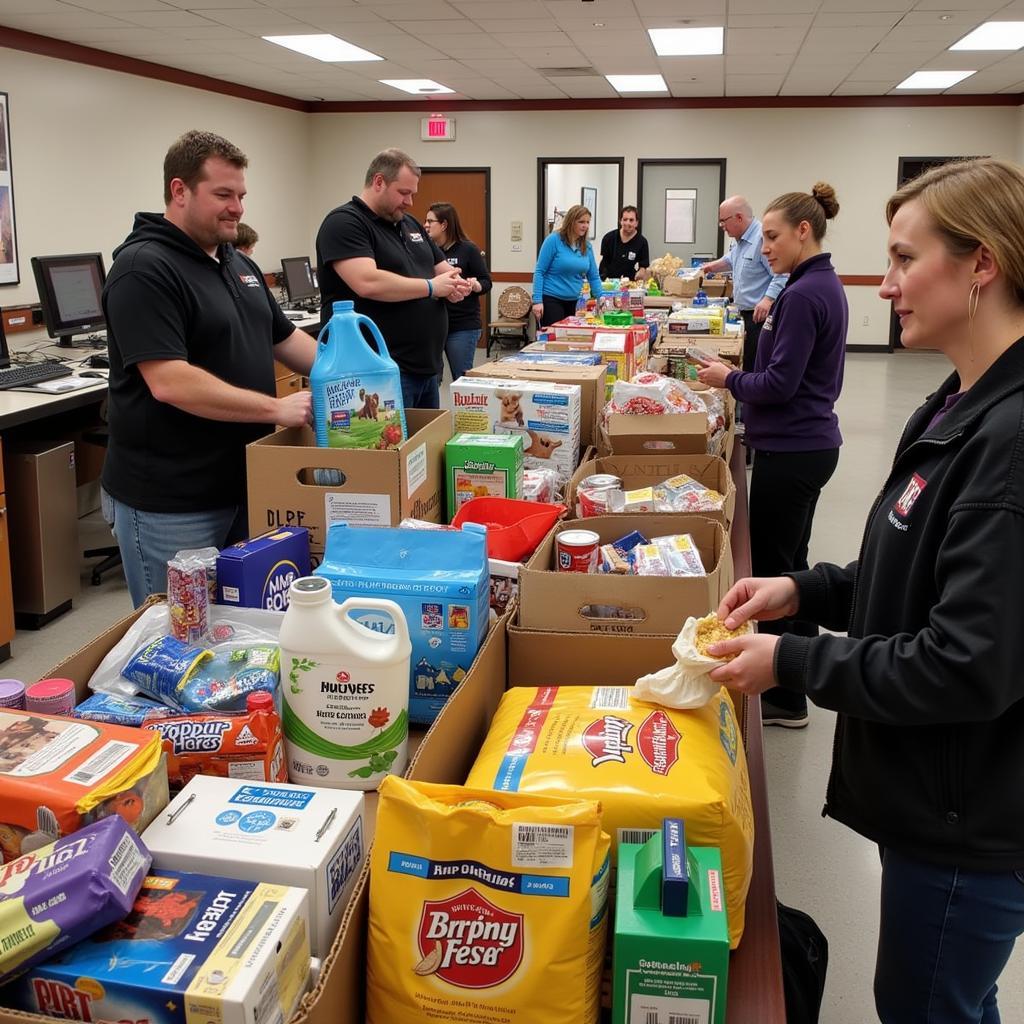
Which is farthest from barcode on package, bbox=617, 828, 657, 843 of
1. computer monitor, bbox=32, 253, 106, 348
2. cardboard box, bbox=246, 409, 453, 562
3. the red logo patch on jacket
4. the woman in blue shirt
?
the woman in blue shirt

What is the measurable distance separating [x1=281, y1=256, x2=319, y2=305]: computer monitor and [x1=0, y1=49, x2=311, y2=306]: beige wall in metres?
1.51

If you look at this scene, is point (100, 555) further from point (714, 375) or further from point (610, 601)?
point (610, 601)

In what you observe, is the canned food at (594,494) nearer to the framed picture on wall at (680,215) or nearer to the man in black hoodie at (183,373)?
the man in black hoodie at (183,373)

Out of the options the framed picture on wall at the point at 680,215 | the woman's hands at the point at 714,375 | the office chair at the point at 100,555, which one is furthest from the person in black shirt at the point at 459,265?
the framed picture on wall at the point at 680,215

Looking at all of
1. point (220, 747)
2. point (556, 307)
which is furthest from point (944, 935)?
point (556, 307)

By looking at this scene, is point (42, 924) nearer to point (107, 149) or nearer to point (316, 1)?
point (316, 1)

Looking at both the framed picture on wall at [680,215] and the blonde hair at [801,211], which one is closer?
the blonde hair at [801,211]

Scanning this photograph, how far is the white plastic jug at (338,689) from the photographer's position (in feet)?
4.16

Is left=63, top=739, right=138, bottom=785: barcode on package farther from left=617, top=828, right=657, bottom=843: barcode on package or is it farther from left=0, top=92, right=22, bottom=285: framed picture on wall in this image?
left=0, top=92, right=22, bottom=285: framed picture on wall

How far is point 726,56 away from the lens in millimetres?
9461

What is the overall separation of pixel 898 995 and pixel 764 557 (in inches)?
87.4

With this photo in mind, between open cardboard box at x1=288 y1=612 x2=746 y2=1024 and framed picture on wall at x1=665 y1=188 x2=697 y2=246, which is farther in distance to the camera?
framed picture on wall at x1=665 y1=188 x2=697 y2=246

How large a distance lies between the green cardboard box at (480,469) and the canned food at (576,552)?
12.9 inches

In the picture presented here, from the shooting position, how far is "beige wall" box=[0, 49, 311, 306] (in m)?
7.82
